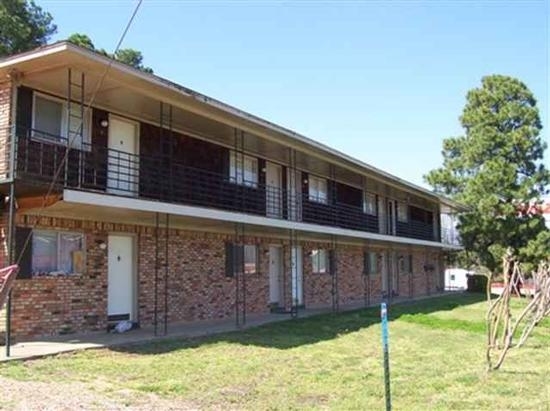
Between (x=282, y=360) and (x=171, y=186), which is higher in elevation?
(x=171, y=186)

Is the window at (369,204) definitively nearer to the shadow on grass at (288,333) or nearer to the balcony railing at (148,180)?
the balcony railing at (148,180)

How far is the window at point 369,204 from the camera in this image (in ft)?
98.2

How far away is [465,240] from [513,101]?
8.18 meters

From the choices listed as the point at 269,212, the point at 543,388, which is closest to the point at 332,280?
the point at 269,212

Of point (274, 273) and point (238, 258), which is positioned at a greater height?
point (238, 258)

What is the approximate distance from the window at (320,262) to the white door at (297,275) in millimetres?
1023

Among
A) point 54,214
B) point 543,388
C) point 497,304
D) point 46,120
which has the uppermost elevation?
point 46,120

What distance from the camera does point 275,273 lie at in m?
22.0

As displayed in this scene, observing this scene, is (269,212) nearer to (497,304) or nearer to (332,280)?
(332,280)

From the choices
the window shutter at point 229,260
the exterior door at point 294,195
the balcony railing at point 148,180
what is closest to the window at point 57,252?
the balcony railing at point 148,180

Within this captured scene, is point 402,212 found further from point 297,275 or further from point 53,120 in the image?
point 53,120

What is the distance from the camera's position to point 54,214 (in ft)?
43.9

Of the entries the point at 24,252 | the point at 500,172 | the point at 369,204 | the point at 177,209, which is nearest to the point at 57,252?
the point at 24,252

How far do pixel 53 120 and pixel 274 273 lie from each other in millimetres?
10183
